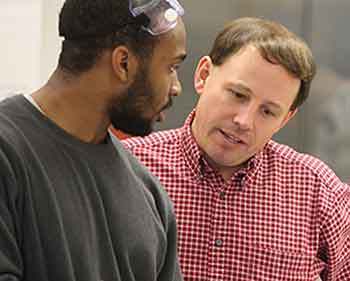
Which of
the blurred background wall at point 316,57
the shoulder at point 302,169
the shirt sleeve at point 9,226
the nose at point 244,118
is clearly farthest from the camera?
the blurred background wall at point 316,57

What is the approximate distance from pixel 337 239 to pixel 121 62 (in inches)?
28.2

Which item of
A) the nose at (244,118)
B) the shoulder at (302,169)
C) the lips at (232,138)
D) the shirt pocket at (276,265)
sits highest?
the nose at (244,118)

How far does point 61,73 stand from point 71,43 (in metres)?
0.05

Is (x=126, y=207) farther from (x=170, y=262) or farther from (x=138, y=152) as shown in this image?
(x=138, y=152)

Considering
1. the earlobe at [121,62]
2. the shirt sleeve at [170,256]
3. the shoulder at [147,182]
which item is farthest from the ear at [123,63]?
the shirt sleeve at [170,256]

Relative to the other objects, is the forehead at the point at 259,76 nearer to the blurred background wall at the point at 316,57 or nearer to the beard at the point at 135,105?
the beard at the point at 135,105

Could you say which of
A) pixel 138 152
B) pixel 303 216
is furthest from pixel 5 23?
pixel 303 216

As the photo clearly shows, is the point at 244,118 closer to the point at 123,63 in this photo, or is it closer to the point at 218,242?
the point at 218,242

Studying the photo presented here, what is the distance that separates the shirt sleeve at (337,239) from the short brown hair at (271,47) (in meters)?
0.25

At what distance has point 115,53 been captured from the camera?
116cm

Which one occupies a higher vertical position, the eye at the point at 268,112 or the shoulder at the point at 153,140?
the eye at the point at 268,112

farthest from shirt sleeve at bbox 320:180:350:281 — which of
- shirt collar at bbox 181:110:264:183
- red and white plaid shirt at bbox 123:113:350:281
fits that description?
shirt collar at bbox 181:110:264:183

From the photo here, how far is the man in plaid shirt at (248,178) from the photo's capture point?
5.09 feet

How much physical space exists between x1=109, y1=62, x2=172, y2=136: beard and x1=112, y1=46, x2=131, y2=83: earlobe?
2cm
